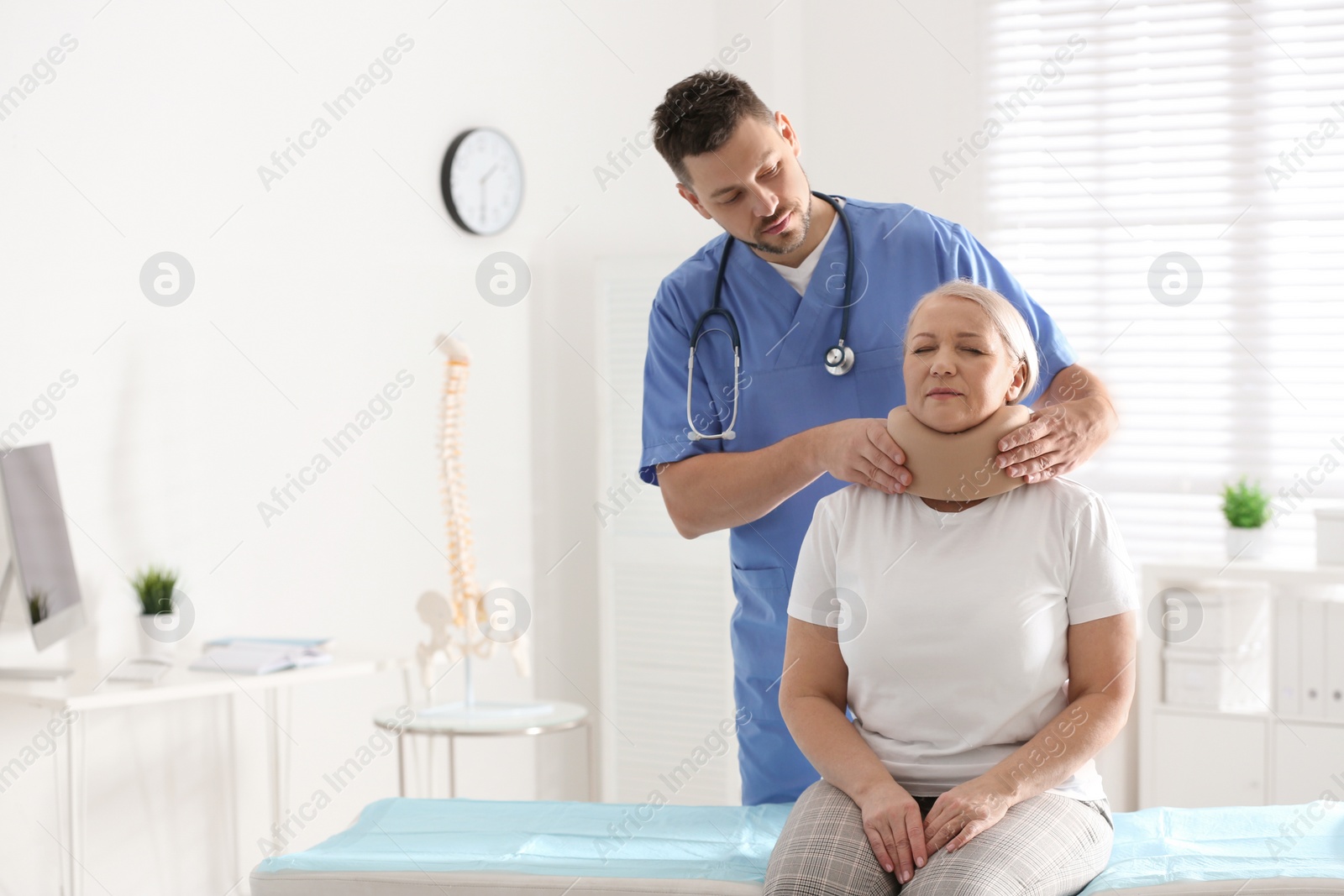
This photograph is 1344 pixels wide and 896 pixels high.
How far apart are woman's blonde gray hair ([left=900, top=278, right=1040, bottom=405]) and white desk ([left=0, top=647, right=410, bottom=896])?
1678mm

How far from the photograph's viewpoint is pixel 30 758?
2.44 metres

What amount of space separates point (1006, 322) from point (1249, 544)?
2.13 metres

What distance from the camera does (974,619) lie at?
1.35 meters

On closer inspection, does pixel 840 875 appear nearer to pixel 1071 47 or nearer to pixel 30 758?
pixel 30 758

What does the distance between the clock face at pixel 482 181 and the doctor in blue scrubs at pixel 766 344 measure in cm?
168

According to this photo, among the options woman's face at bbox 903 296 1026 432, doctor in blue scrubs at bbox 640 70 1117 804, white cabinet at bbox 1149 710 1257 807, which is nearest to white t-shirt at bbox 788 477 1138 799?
woman's face at bbox 903 296 1026 432

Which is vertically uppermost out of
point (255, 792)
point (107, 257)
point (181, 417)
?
point (107, 257)

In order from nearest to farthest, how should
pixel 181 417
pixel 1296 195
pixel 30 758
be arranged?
pixel 30 758, pixel 181 417, pixel 1296 195

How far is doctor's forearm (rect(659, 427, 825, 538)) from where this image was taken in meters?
1.57

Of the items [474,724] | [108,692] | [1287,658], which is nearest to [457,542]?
[474,724]

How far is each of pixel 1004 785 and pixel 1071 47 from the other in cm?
286

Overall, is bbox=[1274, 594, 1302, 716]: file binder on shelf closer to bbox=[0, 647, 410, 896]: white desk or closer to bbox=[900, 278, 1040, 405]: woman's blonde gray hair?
bbox=[900, 278, 1040, 405]: woman's blonde gray hair

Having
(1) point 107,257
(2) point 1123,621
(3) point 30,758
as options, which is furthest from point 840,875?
(1) point 107,257

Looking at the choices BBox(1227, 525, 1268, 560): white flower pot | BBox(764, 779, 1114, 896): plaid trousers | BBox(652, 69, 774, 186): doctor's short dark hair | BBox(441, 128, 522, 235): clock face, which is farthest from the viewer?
BBox(441, 128, 522, 235): clock face
